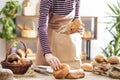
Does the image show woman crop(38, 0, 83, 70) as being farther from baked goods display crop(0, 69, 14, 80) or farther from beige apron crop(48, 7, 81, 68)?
baked goods display crop(0, 69, 14, 80)

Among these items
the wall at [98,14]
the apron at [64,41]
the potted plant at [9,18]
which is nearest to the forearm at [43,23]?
the apron at [64,41]

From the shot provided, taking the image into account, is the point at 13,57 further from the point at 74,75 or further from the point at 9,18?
the point at 9,18

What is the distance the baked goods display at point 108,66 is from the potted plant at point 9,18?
7.74 ft

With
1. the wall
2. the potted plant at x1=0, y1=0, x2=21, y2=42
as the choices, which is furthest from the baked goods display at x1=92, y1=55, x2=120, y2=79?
the wall

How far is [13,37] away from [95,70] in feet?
7.76

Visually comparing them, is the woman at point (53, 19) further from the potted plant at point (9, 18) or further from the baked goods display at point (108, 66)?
the potted plant at point (9, 18)

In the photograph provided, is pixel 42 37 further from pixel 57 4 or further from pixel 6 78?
pixel 6 78

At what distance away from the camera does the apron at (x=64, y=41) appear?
1455 millimetres

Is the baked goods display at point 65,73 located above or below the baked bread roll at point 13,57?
below

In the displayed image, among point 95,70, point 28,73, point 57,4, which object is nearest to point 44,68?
point 28,73

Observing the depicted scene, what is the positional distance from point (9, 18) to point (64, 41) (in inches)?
86.9

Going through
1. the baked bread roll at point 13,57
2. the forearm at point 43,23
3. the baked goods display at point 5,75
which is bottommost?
the baked goods display at point 5,75

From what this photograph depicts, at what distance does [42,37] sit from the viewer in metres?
1.37

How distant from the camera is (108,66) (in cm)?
→ 129
